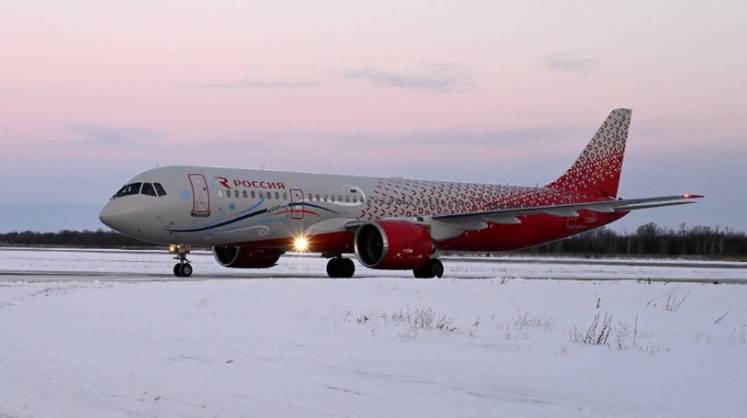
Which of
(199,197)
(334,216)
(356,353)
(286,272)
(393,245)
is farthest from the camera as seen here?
(286,272)

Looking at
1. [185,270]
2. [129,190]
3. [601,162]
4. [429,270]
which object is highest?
[601,162]

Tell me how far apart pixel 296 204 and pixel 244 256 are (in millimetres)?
3211

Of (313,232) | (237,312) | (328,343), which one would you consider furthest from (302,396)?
(313,232)

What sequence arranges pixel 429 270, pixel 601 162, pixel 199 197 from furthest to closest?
pixel 601 162 < pixel 429 270 < pixel 199 197

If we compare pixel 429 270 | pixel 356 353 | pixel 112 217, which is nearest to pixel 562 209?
pixel 429 270

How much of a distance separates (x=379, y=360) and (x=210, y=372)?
Result: 218cm

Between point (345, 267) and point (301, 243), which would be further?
point (345, 267)

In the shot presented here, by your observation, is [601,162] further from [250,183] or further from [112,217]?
[112,217]

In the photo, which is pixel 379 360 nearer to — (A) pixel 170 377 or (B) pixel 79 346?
(A) pixel 170 377

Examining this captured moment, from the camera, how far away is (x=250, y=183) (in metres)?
30.0

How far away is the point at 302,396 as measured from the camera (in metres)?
8.52

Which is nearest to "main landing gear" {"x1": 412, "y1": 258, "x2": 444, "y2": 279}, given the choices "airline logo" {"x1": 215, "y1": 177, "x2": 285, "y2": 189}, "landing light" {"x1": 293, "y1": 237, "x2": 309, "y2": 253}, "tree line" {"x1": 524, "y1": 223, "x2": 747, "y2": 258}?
"landing light" {"x1": 293, "y1": 237, "x2": 309, "y2": 253}

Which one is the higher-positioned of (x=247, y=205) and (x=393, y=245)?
(x=247, y=205)

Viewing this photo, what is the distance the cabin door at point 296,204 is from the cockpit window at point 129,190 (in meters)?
4.84
